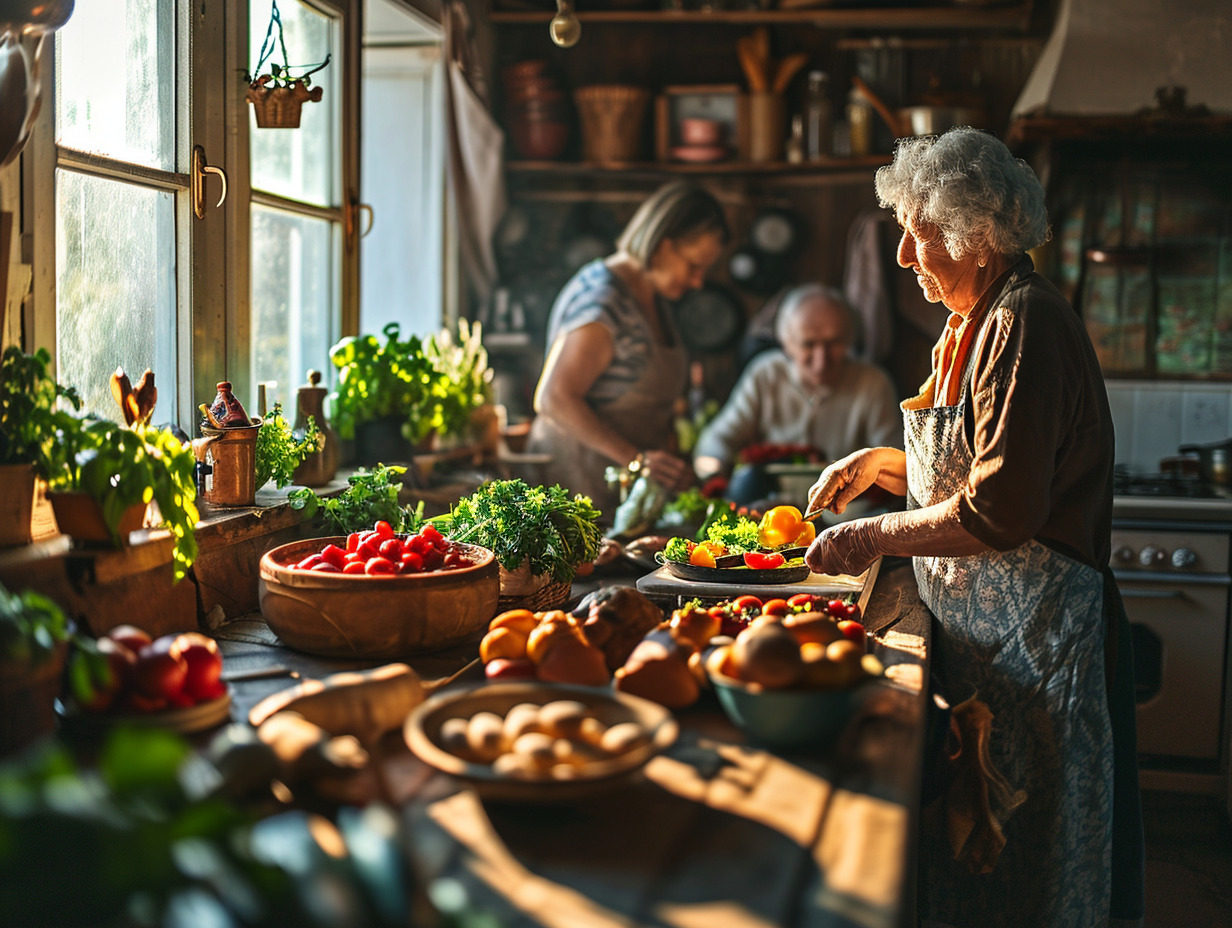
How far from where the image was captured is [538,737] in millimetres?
1320

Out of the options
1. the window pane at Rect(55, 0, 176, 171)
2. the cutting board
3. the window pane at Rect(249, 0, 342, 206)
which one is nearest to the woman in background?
the window pane at Rect(249, 0, 342, 206)

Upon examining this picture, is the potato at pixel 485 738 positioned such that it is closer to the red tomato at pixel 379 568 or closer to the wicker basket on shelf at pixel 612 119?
the red tomato at pixel 379 568

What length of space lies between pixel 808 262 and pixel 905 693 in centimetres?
384

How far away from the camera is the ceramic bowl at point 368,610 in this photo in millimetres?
1846

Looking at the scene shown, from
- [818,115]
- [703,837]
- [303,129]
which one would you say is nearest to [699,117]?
[818,115]

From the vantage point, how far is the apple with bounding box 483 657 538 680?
1663 millimetres

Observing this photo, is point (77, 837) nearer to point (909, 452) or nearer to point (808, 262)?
point (909, 452)

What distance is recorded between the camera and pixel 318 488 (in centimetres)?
263

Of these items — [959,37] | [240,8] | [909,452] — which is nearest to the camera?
[909,452]

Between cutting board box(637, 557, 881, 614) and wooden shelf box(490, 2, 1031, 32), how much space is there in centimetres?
323

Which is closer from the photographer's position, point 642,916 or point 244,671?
point 642,916

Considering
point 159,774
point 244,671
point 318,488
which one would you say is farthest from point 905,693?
point 318,488

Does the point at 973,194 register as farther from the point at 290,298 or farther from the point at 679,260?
the point at 679,260

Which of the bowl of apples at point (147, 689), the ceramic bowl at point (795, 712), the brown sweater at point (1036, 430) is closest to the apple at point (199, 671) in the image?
the bowl of apples at point (147, 689)
